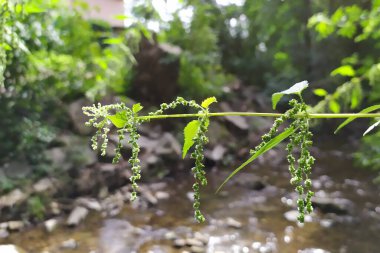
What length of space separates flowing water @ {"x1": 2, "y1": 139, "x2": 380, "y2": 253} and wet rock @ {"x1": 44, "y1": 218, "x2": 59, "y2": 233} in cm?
7

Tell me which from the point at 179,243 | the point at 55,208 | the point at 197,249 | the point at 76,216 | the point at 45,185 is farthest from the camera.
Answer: the point at 45,185

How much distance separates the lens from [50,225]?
14.3ft

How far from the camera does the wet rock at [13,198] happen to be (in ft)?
14.6

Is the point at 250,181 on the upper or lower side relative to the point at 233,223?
upper

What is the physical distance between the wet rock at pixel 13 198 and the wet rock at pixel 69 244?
1.03 meters

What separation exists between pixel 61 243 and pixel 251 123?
273 inches

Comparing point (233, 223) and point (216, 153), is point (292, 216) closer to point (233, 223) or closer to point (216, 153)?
point (233, 223)

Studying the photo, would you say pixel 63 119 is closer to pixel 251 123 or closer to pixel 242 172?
pixel 242 172

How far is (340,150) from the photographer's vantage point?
8812 mm

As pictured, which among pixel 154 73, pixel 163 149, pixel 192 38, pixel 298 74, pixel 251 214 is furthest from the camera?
pixel 298 74

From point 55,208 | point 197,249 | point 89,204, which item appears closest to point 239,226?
point 197,249

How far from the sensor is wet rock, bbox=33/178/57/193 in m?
4.87

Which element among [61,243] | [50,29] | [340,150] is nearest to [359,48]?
[340,150]

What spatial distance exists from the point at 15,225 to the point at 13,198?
1.43 ft
